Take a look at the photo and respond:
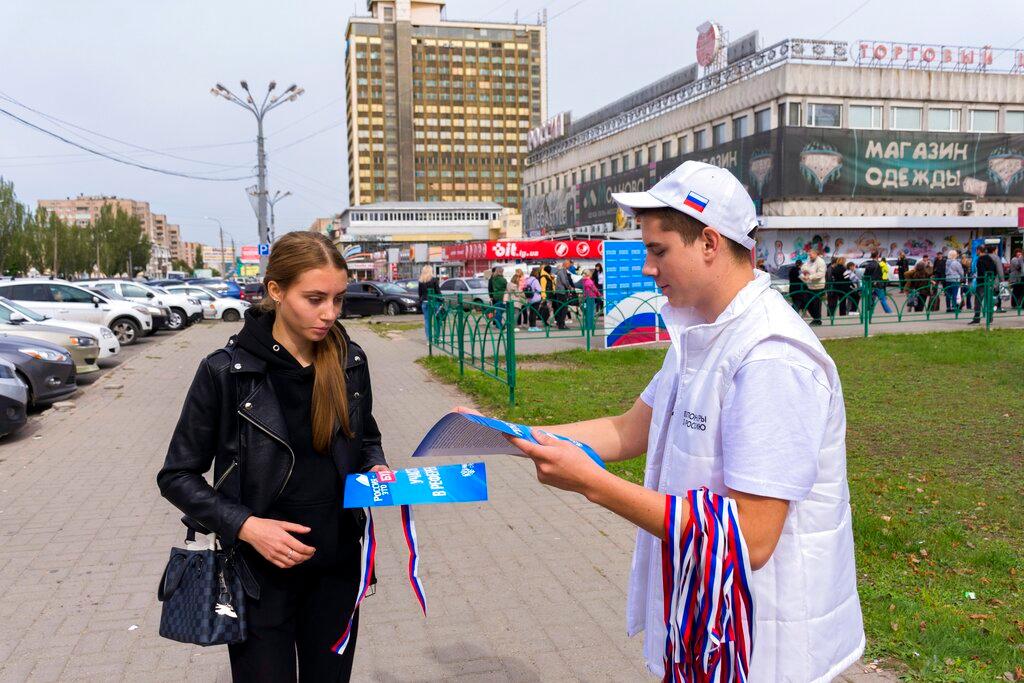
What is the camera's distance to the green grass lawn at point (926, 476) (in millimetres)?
3674

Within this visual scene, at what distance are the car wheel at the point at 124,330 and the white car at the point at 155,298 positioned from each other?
4837 mm

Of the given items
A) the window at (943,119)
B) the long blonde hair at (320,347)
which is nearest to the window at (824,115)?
the window at (943,119)

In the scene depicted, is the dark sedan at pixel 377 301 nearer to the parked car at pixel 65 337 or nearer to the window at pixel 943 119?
the parked car at pixel 65 337

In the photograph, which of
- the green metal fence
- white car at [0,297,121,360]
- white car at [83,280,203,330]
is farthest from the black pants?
white car at [83,280,203,330]

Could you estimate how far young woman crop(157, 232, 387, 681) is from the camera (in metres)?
2.22

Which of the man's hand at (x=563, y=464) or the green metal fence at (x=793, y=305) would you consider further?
the green metal fence at (x=793, y=305)

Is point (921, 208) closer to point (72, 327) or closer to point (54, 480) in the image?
point (72, 327)

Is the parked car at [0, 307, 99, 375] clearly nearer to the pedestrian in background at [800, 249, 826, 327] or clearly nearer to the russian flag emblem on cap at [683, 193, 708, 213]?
the russian flag emblem on cap at [683, 193, 708, 213]

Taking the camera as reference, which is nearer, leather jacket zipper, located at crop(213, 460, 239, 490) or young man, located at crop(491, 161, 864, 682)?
young man, located at crop(491, 161, 864, 682)

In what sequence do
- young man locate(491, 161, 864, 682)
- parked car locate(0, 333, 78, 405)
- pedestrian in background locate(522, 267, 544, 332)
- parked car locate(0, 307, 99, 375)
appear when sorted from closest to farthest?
young man locate(491, 161, 864, 682), parked car locate(0, 333, 78, 405), parked car locate(0, 307, 99, 375), pedestrian in background locate(522, 267, 544, 332)

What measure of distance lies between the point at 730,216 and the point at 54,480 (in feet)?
23.1

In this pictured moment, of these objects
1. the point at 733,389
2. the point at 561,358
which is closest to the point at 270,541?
the point at 733,389

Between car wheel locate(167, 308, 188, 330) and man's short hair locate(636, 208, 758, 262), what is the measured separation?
85.6 feet

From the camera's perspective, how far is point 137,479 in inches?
278
